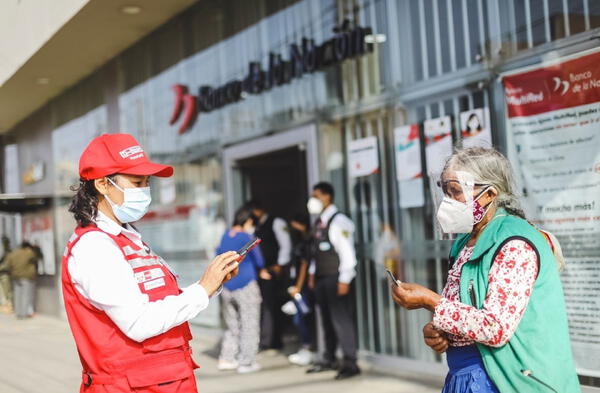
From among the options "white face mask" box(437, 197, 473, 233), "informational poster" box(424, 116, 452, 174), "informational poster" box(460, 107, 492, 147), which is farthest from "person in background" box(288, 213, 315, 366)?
"white face mask" box(437, 197, 473, 233)

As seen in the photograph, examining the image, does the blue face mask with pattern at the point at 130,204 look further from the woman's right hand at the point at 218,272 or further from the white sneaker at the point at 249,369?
the white sneaker at the point at 249,369

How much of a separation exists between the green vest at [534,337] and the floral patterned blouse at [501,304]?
4 centimetres

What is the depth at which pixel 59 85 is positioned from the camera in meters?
11.7

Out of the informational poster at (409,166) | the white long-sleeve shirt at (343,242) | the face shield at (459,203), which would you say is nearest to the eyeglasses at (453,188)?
the face shield at (459,203)

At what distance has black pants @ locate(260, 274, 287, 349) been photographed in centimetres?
856

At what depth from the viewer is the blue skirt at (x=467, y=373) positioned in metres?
2.43

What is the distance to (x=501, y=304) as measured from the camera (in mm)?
2291

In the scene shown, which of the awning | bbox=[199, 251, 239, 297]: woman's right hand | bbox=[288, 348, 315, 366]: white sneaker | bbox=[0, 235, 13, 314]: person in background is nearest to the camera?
bbox=[199, 251, 239, 297]: woman's right hand

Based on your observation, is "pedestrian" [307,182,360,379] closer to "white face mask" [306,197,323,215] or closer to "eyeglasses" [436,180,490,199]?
"white face mask" [306,197,323,215]

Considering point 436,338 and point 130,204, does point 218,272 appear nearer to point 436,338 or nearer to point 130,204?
point 130,204

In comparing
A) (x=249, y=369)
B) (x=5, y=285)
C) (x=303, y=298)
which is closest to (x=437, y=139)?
(x=303, y=298)

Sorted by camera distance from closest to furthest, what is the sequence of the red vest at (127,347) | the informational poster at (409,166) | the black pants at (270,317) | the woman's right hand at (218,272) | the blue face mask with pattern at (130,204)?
1. the red vest at (127,347)
2. the woman's right hand at (218,272)
3. the blue face mask with pattern at (130,204)
4. the informational poster at (409,166)
5. the black pants at (270,317)

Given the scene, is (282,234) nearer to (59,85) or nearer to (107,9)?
(107,9)

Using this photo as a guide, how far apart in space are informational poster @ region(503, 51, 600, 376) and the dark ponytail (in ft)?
11.5
